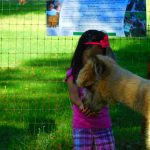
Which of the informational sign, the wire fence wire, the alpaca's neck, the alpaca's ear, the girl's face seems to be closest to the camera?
the alpaca's neck

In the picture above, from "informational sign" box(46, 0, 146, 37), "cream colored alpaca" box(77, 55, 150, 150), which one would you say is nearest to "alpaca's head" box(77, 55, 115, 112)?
"cream colored alpaca" box(77, 55, 150, 150)

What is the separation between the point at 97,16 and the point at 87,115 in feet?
8.27

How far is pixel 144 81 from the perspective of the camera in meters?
3.94

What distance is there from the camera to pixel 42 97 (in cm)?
917

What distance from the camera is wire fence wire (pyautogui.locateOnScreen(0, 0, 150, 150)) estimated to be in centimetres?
731

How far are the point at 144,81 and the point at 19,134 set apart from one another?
3.77m

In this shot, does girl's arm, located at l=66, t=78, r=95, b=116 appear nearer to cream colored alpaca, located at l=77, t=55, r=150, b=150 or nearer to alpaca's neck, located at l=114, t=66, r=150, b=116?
cream colored alpaca, located at l=77, t=55, r=150, b=150

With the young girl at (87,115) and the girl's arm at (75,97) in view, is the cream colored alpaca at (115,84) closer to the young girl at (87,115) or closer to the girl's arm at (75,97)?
the girl's arm at (75,97)

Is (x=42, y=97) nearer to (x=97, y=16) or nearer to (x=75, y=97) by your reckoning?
(x=97, y=16)

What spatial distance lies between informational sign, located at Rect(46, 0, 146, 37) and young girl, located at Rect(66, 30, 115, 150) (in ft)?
6.89

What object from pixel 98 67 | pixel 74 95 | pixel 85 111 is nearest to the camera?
pixel 98 67

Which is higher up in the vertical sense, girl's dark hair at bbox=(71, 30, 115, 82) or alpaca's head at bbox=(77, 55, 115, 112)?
girl's dark hair at bbox=(71, 30, 115, 82)

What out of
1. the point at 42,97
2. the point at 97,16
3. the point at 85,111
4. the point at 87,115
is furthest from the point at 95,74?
the point at 42,97

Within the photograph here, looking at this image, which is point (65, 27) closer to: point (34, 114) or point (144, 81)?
point (34, 114)
